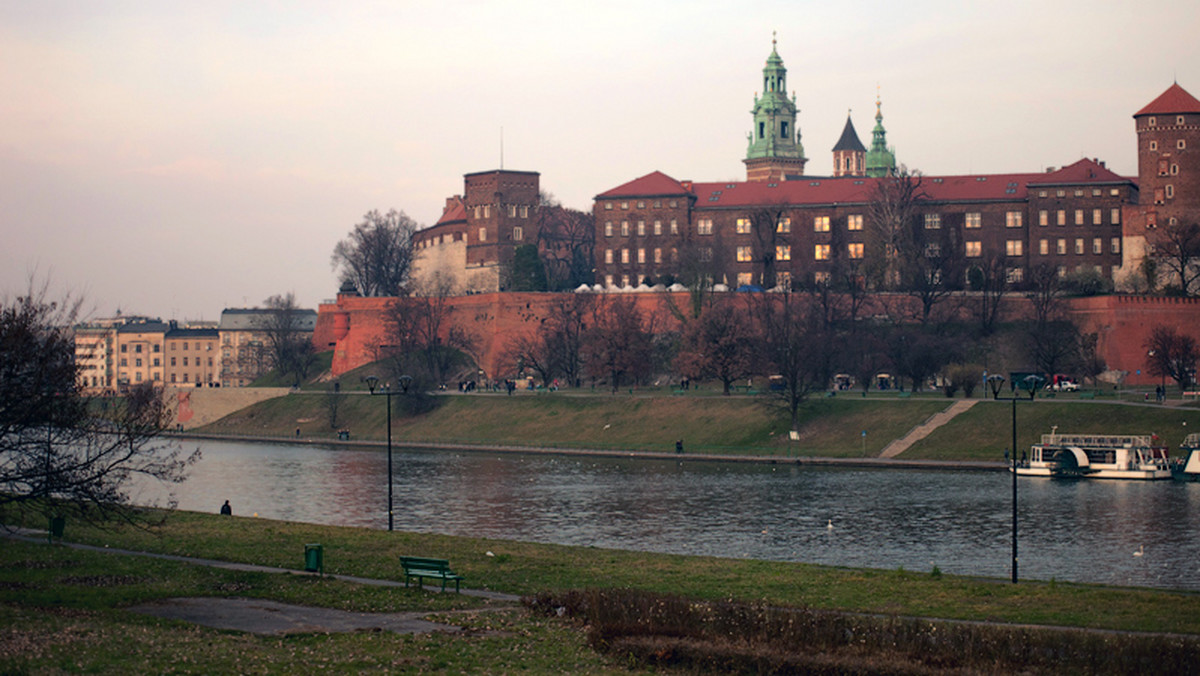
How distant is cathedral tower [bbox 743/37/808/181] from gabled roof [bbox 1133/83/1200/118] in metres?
66.8

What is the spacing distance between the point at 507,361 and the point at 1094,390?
42485mm

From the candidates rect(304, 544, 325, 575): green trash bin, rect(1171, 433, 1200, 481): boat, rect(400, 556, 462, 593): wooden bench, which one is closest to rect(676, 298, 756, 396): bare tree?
rect(1171, 433, 1200, 481): boat

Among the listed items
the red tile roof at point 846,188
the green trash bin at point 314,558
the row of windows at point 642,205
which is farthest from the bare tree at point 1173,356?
the green trash bin at point 314,558

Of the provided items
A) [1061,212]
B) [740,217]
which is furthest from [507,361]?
[1061,212]

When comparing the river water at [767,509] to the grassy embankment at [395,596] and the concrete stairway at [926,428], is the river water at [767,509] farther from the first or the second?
the grassy embankment at [395,596]

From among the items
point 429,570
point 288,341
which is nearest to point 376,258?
point 288,341

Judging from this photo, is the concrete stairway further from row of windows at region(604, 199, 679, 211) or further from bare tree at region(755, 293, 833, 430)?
row of windows at region(604, 199, 679, 211)

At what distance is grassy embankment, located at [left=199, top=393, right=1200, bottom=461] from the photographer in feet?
187

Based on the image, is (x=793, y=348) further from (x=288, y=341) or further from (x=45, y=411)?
(x=288, y=341)

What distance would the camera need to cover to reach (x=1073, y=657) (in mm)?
16484

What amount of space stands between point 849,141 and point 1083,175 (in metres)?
81.3

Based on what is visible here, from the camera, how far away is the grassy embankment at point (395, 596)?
16078 millimetres

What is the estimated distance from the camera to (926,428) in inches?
2393

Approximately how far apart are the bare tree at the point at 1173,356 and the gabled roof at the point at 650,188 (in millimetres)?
42442
